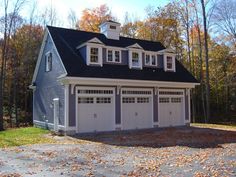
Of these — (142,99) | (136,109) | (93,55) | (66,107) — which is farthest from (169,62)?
(66,107)

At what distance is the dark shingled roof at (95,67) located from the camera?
18.8 m

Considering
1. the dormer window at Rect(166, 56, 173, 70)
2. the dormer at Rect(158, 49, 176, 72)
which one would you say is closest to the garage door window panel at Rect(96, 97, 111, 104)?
the dormer at Rect(158, 49, 176, 72)

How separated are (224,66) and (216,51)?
217 centimetres

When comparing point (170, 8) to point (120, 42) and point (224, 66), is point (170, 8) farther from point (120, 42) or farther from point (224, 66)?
point (120, 42)

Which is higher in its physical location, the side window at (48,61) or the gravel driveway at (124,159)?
the side window at (48,61)

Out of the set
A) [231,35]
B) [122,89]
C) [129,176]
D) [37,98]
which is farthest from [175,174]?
[231,35]

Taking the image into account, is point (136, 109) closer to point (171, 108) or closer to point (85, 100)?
point (171, 108)

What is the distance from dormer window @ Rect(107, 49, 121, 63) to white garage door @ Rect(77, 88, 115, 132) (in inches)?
A: 101

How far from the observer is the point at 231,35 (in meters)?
35.2

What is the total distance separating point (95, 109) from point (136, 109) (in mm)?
3308

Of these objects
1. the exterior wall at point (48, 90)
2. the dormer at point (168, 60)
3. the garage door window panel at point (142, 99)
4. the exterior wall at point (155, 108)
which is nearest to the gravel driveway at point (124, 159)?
the exterior wall at point (48, 90)

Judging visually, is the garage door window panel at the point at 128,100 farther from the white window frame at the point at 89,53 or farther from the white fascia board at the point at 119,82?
the white window frame at the point at 89,53

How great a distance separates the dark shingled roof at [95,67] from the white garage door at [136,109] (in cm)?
117

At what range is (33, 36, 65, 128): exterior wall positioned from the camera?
63.6 feet
